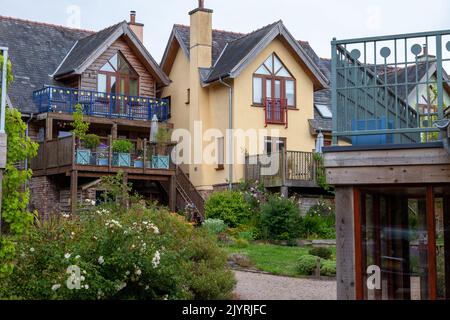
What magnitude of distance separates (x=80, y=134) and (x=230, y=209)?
5906 millimetres

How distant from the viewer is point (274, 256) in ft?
71.6

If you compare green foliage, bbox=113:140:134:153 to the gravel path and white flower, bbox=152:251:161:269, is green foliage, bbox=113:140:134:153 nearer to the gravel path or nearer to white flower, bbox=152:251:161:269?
the gravel path

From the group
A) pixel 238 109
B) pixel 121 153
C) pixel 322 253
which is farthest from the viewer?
pixel 238 109

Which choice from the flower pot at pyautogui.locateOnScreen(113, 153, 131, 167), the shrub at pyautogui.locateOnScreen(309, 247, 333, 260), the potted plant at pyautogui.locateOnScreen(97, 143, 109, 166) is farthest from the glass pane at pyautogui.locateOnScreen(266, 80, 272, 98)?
the shrub at pyautogui.locateOnScreen(309, 247, 333, 260)

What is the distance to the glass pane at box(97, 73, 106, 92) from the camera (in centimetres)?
3400

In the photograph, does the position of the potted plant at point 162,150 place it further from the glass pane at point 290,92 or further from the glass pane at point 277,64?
the glass pane at point 290,92

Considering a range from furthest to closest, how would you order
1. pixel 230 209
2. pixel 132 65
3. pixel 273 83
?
pixel 132 65 → pixel 273 83 → pixel 230 209

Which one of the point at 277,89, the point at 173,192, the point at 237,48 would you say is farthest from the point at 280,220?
the point at 237,48

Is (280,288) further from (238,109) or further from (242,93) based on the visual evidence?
(242,93)

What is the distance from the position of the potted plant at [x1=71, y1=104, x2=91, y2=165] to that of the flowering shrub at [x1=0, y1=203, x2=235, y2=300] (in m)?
14.6

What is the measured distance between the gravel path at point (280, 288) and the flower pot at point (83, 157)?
39.7 feet

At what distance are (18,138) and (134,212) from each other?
5.88 meters

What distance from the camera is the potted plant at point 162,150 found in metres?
31.6

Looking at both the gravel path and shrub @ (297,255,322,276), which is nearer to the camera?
the gravel path
